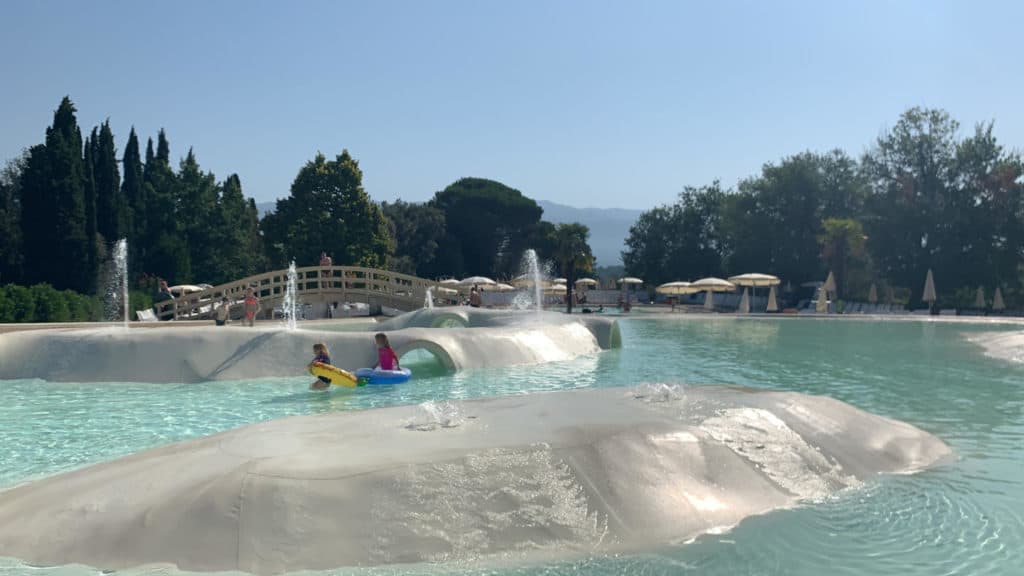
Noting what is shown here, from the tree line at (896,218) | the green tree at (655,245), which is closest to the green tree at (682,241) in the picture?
the green tree at (655,245)

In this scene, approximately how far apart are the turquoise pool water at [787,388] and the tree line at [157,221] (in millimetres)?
16564

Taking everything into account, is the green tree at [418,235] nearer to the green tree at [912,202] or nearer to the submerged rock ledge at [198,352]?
the green tree at [912,202]

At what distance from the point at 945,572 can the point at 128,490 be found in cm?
684

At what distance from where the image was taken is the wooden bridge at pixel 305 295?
34.6 metres

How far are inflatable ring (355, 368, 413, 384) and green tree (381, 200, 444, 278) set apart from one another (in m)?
57.0

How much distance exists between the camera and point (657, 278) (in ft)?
228

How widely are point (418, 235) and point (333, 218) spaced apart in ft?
93.3

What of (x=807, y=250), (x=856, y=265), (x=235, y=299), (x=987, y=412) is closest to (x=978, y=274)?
(x=856, y=265)

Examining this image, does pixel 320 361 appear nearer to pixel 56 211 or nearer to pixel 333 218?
pixel 56 211

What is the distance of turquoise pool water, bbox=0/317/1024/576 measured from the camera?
248 inches

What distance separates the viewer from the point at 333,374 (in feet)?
49.9

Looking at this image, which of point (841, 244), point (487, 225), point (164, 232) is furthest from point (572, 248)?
point (487, 225)

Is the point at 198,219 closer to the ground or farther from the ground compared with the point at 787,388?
farther from the ground

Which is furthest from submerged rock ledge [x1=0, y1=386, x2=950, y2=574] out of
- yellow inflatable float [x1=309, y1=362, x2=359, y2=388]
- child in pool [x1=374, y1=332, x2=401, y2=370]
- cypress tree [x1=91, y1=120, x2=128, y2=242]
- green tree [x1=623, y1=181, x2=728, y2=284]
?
green tree [x1=623, y1=181, x2=728, y2=284]
